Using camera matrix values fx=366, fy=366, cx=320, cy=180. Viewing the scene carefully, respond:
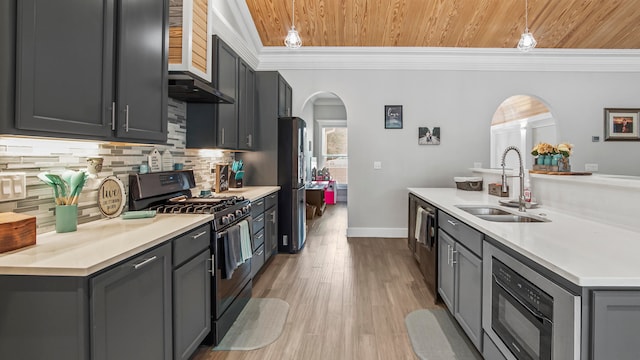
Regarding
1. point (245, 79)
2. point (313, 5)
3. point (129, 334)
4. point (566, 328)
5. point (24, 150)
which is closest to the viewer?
point (566, 328)

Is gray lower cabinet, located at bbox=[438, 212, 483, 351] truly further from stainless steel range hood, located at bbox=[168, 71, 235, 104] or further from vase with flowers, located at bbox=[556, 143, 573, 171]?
stainless steel range hood, located at bbox=[168, 71, 235, 104]

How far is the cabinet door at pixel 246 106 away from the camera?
3.99 m

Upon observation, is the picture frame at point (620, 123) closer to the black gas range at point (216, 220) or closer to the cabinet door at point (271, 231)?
the cabinet door at point (271, 231)

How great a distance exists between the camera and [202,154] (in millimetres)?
3758

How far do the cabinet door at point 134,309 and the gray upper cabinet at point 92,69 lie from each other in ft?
2.08

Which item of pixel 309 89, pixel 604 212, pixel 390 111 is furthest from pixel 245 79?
pixel 604 212

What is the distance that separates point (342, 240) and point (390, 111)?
2.15 meters

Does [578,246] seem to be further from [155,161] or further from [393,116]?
[393,116]

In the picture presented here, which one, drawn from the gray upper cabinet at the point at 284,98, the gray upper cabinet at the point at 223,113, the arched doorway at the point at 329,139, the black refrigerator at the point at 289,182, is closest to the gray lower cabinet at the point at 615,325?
the gray upper cabinet at the point at 223,113

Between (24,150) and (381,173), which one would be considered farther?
(381,173)

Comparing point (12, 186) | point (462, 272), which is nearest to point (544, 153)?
point (462, 272)

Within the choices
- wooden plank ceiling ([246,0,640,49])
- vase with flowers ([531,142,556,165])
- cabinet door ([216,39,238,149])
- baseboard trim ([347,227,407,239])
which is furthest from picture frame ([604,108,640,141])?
cabinet door ([216,39,238,149])

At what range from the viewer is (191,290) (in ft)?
6.75

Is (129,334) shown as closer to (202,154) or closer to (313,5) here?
(202,154)
